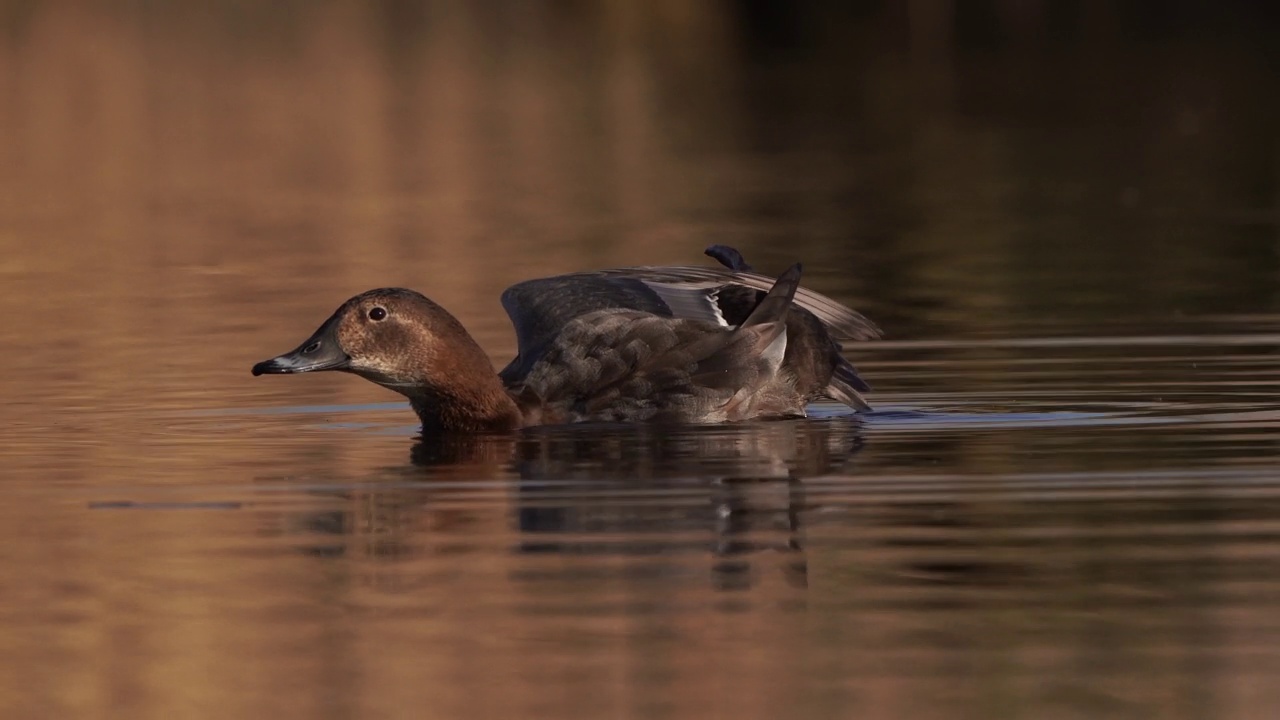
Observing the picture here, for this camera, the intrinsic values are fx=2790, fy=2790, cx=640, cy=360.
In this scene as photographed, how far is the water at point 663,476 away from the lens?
6.57 m

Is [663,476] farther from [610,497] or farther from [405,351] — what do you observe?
[405,351]

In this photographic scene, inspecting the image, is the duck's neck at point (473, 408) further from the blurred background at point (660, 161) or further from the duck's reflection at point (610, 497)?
the blurred background at point (660, 161)

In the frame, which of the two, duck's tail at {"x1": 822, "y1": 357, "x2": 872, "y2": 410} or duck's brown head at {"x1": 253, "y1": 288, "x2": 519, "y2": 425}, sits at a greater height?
duck's brown head at {"x1": 253, "y1": 288, "x2": 519, "y2": 425}

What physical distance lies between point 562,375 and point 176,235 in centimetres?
1261

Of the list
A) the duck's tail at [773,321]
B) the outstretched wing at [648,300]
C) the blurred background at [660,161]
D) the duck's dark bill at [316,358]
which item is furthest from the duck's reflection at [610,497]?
the blurred background at [660,161]

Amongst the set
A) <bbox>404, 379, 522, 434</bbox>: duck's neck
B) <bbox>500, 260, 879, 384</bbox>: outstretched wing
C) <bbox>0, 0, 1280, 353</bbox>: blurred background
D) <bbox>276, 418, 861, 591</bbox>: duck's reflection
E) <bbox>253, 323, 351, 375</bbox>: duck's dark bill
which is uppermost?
<bbox>0, 0, 1280, 353</bbox>: blurred background

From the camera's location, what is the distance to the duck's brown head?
1087cm

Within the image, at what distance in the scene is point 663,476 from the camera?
30.9ft

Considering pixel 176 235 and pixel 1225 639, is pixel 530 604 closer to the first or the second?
pixel 1225 639

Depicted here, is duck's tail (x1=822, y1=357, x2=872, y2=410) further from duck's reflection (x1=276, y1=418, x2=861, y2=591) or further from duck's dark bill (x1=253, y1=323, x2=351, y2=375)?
duck's dark bill (x1=253, y1=323, x2=351, y2=375)

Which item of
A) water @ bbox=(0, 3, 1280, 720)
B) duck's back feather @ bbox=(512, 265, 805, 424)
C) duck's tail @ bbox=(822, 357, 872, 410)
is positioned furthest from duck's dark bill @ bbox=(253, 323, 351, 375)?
duck's tail @ bbox=(822, 357, 872, 410)

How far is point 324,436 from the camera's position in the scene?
1095cm

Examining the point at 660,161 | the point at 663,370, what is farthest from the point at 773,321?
the point at 660,161

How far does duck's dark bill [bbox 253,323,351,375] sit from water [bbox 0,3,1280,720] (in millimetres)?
289
